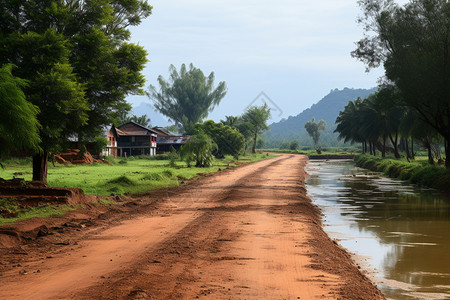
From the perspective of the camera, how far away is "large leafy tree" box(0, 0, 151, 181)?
20.2 meters

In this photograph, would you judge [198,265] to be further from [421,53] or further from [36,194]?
[421,53]

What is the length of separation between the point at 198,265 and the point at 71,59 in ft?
53.6

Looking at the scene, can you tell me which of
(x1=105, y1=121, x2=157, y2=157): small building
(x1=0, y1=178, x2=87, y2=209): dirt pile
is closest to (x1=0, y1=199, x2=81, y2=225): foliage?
(x1=0, y1=178, x2=87, y2=209): dirt pile

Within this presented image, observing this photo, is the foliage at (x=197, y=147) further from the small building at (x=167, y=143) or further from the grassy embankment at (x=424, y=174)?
the small building at (x=167, y=143)

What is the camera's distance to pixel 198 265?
31.2 feet

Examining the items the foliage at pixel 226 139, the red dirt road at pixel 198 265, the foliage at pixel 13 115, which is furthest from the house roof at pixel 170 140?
the red dirt road at pixel 198 265

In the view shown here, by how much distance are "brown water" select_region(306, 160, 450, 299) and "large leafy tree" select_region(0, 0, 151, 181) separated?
1104cm

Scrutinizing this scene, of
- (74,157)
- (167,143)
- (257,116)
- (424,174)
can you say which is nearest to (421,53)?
(424,174)

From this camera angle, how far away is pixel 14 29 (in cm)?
2236

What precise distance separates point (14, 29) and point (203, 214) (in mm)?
12470

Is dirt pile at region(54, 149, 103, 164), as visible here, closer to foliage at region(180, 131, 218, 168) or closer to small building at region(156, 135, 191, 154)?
foliage at region(180, 131, 218, 168)

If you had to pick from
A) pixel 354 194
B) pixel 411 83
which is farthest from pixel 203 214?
pixel 411 83

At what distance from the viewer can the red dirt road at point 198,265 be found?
7707 mm

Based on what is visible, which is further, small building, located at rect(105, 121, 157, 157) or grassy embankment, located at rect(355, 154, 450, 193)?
small building, located at rect(105, 121, 157, 157)
